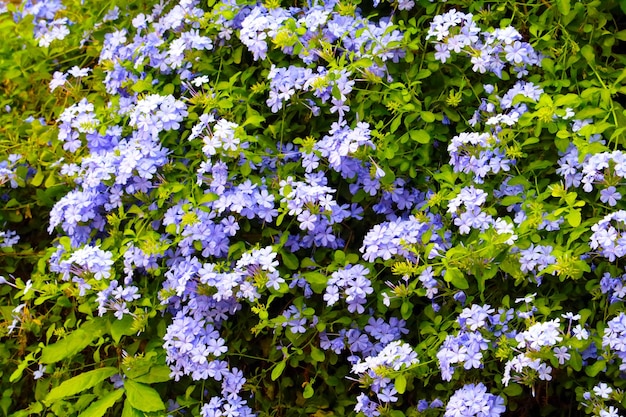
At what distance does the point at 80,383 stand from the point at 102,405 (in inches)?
4.3

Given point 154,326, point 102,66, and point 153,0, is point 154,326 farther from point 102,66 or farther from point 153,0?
point 153,0

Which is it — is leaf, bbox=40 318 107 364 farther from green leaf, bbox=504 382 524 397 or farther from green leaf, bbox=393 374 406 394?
green leaf, bbox=504 382 524 397

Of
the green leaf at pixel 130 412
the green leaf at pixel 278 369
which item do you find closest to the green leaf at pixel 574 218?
the green leaf at pixel 278 369

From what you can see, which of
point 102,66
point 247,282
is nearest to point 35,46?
point 102,66

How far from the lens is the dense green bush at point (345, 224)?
2.10 meters

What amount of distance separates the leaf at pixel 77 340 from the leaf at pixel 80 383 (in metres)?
0.09

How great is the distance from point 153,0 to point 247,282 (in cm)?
143

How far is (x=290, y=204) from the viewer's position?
2254 mm

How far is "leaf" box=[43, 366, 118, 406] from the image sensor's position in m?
2.42

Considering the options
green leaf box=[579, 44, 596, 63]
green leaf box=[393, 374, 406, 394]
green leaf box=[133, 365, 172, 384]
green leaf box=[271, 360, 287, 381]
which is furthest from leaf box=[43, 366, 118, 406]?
green leaf box=[579, 44, 596, 63]

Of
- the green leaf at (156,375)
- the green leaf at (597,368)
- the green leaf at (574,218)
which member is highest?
the green leaf at (574,218)

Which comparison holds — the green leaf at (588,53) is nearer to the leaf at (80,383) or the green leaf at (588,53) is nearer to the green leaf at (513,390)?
the green leaf at (513,390)

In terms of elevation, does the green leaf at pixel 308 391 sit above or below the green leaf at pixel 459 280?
below

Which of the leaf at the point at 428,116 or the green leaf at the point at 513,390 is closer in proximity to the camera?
the green leaf at the point at 513,390
